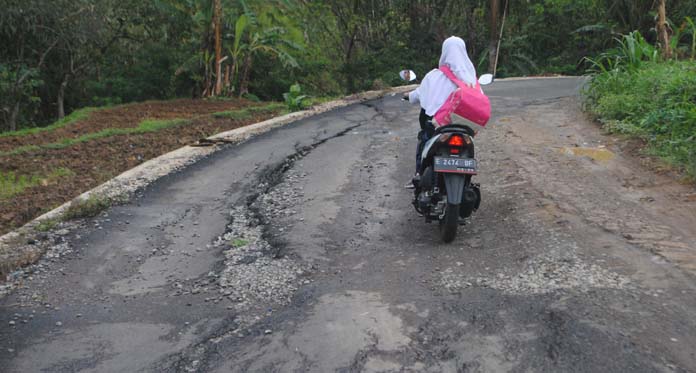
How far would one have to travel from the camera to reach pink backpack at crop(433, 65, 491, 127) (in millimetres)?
5707

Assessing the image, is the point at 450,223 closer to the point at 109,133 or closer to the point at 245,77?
the point at 109,133

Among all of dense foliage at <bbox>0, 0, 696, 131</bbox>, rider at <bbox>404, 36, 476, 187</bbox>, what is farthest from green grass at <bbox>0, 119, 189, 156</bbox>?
rider at <bbox>404, 36, 476, 187</bbox>

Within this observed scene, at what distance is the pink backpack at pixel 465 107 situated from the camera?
18.7 feet

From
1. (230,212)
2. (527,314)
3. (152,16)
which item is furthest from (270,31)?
(527,314)

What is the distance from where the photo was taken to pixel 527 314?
416 centimetres

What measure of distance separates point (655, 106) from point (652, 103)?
0.19m

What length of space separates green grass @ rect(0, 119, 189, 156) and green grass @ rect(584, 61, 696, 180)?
7877 mm

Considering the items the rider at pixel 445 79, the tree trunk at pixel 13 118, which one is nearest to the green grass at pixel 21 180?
the rider at pixel 445 79

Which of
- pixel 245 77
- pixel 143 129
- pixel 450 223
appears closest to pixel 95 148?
pixel 143 129

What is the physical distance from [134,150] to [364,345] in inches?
307

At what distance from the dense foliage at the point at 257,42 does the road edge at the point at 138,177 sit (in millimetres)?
3878

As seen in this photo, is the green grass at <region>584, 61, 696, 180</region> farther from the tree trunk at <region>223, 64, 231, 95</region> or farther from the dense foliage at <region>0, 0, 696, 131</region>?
the tree trunk at <region>223, 64, 231, 95</region>

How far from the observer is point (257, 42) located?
664 inches

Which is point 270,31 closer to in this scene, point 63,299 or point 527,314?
point 63,299
